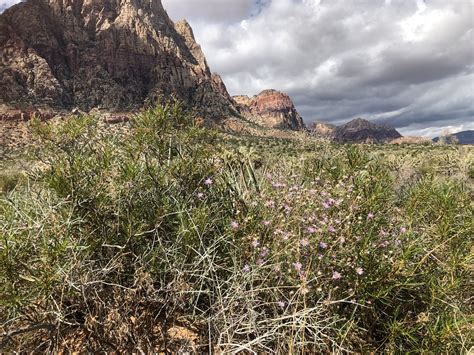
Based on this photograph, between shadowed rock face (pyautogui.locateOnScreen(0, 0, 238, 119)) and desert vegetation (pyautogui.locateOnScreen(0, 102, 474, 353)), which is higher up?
shadowed rock face (pyautogui.locateOnScreen(0, 0, 238, 119))

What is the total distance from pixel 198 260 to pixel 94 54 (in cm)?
15240

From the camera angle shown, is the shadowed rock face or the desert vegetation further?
the shadowed rock face

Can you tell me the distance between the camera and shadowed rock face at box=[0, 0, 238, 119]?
105 meters

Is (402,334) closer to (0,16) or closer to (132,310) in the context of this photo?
(132,310)

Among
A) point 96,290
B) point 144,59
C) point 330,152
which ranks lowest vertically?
point 96,290

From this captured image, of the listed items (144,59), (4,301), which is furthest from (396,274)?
(144,59)

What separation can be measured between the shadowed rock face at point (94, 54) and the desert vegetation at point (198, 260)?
291 ft

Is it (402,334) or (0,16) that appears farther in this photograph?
(0,16)

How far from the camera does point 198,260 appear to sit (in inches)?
134

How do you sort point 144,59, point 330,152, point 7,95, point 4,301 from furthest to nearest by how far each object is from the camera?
point 144,59 → point 7,95 → point 330,152 → point 4,301

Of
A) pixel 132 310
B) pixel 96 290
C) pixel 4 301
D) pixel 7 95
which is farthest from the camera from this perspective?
pixel 7 95

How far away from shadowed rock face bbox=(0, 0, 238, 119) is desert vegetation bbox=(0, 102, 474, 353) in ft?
291

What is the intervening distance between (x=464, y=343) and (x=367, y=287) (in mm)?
890

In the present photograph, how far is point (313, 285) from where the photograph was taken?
3.27m
